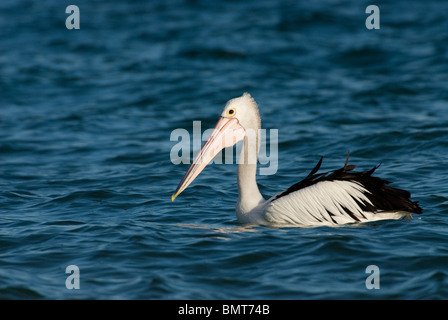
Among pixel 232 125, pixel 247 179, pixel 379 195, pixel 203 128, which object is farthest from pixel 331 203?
pixel 203 128

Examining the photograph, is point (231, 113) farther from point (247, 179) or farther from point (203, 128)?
point (203, 128)

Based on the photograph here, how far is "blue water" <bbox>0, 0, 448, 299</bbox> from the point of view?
559 cm

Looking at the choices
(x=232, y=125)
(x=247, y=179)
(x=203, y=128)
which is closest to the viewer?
(x=247, y=179)

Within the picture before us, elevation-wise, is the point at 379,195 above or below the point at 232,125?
below

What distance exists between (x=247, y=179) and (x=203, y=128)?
491 centimetres

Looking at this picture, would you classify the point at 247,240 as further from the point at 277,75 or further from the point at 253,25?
the point at 253,25

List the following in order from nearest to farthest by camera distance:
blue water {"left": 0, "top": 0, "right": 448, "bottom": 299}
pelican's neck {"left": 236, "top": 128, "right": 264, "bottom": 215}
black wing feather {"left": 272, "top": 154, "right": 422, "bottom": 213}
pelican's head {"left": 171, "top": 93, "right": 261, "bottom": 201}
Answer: blue water {"left": 0, "top": 0, "right": 448, "bottom": 299} → black wing feather {"left": 272, "top": 154, "right": 422, "bottom": 213} → pelican's neck {"left": 236, "top": 128, "right": 264, "bottom": 215} → pelican's head {"left": 171, "top": 93, "right": 261, "bottom": 201}

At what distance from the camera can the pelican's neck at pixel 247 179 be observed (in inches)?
268

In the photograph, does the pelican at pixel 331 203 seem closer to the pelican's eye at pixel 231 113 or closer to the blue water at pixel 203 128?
the blue water at pixel 203 128

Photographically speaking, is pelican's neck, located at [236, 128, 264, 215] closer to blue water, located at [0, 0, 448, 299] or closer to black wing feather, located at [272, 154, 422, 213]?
blue water, located at [0, 0, 448, 299]

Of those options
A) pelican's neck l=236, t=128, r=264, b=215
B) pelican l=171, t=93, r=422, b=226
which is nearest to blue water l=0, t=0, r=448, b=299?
pelican l=171, t=93, r=422, b=226

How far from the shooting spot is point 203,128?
461 inches

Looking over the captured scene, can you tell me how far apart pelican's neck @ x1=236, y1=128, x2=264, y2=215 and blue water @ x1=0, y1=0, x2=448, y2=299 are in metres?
0.25

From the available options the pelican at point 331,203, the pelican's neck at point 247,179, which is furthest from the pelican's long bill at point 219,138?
the pelican at point 331,203
